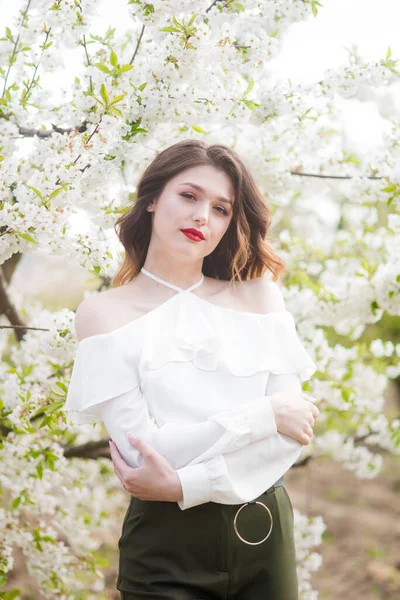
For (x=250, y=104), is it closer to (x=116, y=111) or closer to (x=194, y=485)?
(x=116, y=111)

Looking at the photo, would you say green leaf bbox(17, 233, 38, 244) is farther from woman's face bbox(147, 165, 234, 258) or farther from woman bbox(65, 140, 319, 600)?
woman's face bbox(147, 165, 234, 258)

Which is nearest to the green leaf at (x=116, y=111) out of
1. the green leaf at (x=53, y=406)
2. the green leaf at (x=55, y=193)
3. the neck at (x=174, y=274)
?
the green leaf at (x=55, y=193)

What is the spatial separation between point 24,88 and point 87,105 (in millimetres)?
379

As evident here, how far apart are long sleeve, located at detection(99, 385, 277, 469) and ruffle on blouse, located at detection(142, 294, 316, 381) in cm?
13

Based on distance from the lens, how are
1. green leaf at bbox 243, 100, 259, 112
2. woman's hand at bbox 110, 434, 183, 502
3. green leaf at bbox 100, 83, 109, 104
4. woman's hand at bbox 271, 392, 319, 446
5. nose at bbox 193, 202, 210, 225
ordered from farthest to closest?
green leaf at bbox 243, 100, 259, 112 → green leaf at bbox 100, 83, 109, 104 → nose at bbox 193, 202, 210, 225 → woman's hand at bbox 271, 392, 319, 446 → woman's hand at bbox 110, 434, 183, 502

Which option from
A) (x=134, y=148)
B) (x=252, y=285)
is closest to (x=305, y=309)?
(x=252, y=285)

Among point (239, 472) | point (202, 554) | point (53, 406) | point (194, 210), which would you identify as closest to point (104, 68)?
point (194, 210)

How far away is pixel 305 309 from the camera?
3066 mm

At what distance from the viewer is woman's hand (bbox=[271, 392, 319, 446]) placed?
69.1 inches

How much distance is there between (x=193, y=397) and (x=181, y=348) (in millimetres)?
145

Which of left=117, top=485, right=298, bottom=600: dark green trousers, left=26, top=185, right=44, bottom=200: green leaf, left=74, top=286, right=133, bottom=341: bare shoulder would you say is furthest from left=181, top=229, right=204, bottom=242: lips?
left=117, top=485, right=298, bottom=600: dark green trousers

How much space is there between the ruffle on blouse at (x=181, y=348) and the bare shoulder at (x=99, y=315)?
0.04 m

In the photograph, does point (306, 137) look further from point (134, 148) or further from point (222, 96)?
point (134, 148)

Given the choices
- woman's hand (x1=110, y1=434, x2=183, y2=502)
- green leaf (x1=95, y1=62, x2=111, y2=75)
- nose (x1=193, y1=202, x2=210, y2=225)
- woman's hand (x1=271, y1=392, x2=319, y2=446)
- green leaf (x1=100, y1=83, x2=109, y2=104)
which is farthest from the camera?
green leaf (x1=95, y1=62, x2=111, y2=75)
